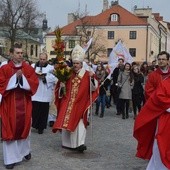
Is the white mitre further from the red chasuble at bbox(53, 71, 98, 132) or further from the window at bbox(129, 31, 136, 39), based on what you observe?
the window at bbox(129, 31, 136, 39)

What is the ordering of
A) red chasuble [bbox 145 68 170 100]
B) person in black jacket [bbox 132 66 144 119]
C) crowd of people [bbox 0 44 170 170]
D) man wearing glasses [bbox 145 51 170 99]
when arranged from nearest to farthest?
crowd of people [bbox 0 44 170 170] < man wearing glasses [bbox 145 51 170 99] < red chasuble [bbox 145 68 170 100] < person in black jacket [bbox 132 66 144 119]

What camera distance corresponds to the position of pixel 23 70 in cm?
769

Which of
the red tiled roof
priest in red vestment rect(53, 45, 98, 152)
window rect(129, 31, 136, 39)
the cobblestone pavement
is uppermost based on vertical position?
the red tiled roof

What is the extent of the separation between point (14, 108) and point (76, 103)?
65.1 inches

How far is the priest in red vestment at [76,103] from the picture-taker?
873 centimetres

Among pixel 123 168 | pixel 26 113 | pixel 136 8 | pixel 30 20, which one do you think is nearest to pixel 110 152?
pixel 123 168

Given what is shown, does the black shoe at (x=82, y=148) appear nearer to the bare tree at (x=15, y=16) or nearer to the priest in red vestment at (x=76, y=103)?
the priest in red vestment at (x=76, y=103)

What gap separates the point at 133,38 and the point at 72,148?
6299cm

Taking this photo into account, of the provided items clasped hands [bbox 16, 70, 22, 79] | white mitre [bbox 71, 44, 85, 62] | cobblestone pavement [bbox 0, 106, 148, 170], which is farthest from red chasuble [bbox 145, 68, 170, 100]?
clasped hands [bbox 16, 70, 22, 79]

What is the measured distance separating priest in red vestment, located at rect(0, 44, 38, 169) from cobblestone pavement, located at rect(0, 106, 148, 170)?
0.94ft

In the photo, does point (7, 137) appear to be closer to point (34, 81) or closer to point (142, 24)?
point (34, 81)

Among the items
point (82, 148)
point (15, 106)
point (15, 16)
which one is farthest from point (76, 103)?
point (15, 16)

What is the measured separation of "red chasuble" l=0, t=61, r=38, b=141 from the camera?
24.5 feet

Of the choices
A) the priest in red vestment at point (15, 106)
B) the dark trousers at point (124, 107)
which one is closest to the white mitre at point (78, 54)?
the priest in red vestment at point (15, 106)
